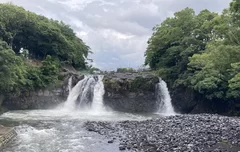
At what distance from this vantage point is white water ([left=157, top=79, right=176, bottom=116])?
34.8m

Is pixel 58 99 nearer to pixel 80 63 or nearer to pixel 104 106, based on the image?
pixel 104 106

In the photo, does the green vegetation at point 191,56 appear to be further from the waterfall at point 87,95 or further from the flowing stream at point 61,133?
the flowing stream at point 61,133

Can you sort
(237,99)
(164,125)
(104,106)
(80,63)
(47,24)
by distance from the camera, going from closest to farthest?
(164,125)
(237,99)
(104,106)
(47,24)
(80,63)

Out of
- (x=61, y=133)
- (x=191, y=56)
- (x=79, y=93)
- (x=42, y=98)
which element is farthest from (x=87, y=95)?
(x=61, y=133)

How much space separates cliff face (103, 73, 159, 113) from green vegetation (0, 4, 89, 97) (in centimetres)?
623

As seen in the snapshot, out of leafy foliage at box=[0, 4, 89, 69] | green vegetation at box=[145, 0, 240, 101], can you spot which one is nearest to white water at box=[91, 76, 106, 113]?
green vegetation at box=[145, 0, 240, 101]

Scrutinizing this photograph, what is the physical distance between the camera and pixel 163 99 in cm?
3525

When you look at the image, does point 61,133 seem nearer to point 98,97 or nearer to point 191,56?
point 98,97

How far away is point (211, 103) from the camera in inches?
1336

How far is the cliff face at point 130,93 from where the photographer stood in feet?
113

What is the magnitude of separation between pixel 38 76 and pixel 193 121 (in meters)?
18.6

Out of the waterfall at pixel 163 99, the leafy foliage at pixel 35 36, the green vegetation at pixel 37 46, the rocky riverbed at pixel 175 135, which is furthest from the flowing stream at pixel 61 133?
the leafy foliage at pixel 35 36

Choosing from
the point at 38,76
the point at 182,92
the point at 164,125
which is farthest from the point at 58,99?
the point at 164,125

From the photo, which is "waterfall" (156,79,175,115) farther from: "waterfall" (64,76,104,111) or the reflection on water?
the reflection on water
